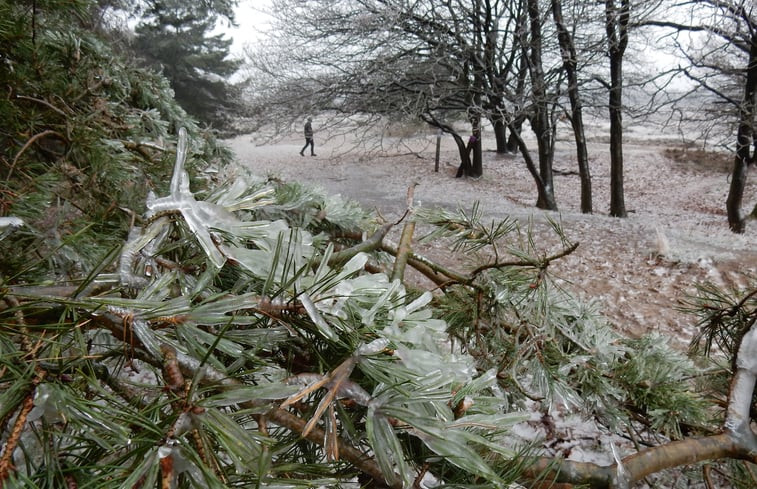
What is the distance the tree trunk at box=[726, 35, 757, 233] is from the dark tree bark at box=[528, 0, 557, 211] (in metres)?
2.38

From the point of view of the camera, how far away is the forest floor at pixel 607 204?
3791mm

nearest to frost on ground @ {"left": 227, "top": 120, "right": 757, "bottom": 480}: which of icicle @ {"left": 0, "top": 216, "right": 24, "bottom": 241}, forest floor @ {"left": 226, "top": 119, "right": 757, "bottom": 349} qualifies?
forest floor @ {"left": 226, "top": 119, "right": 757, "bottom": 349}

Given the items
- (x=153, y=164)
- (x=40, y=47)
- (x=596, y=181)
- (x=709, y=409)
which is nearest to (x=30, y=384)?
(x=153, y=164)

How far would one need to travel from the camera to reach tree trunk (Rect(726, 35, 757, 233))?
17.4 feet

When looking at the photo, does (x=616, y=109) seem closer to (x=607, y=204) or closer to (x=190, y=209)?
(x=607, y=204)

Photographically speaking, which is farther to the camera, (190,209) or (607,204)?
(607,204)

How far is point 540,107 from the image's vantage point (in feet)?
21.0

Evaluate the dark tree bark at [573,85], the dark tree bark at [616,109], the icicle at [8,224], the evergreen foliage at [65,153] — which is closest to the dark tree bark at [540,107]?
the dark tree bark at [573,85]

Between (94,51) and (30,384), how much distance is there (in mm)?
1846

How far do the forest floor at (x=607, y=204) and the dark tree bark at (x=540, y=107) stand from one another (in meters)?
0.40

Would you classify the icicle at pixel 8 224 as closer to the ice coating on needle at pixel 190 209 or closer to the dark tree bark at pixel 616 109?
the ice coating on needle at pixel 190 209

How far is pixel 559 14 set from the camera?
5.81 meters

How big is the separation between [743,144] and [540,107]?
2607 mm

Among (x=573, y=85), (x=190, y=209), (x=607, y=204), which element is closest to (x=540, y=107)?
(x=573, y=85)
